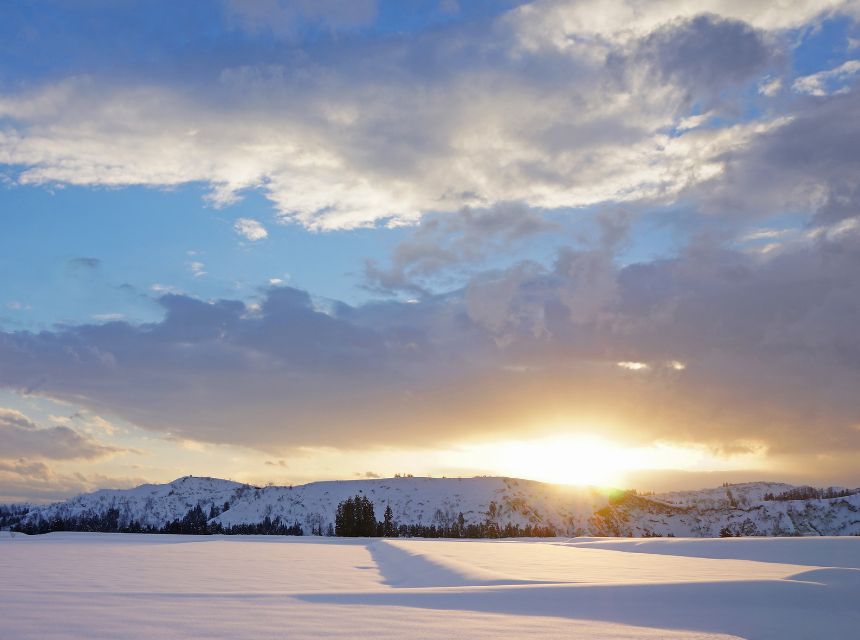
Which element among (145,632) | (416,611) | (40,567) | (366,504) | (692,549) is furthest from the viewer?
(366,504)

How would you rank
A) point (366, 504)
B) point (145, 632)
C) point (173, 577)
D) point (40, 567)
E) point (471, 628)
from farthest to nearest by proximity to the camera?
point (366, 504) < point (40, 567) < point (173, 577) < point (471, 628) < point (145, 632)

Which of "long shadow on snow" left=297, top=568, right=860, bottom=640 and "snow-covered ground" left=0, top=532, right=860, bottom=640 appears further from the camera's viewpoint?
"long shadow on snow" left=297, top=568, right=860, bottom=640

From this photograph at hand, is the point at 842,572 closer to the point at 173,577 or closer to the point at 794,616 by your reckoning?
the point at 794,616

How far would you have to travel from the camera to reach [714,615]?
1136cm

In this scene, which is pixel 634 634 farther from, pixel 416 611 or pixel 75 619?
pixel 75 619

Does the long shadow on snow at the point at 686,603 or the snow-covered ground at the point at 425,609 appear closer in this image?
the snow-covered ground at the point at 425,609

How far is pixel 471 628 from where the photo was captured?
9273 mm

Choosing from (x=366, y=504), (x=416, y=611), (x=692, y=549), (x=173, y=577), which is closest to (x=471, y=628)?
(x=416, y=611)

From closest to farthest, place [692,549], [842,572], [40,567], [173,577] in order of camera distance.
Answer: [842,572] < [173,577] < [40,567] < [692,549]

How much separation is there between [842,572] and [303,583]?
13246mm

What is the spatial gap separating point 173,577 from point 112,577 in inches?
58.4

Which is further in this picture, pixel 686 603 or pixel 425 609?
pixel 686 603

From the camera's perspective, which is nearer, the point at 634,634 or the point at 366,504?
the point at 634,634

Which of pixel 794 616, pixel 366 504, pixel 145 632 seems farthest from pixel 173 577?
pixel 366 504
